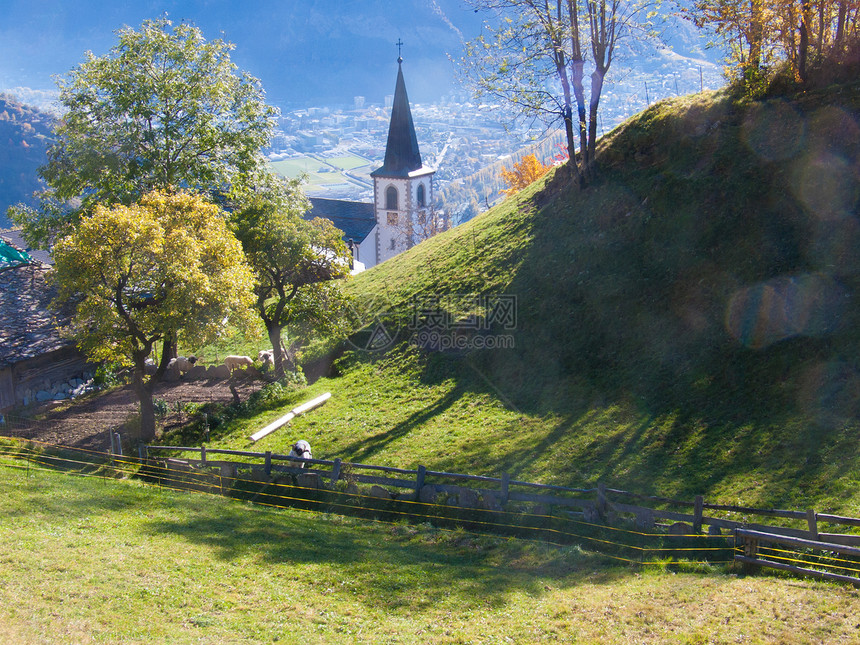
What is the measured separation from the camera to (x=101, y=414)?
2672 cm

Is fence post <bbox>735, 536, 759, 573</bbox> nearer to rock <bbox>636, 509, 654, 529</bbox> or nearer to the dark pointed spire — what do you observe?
rock <bbox>636, 509, 654, 529</bbox>

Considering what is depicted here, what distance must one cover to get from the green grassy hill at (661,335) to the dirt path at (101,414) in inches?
163

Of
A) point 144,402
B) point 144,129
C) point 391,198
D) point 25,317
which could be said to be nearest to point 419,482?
point 144,402

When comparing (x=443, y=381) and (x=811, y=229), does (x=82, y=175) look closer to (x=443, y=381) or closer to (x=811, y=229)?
(x=443, y=381)

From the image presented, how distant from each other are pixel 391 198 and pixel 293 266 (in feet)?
185

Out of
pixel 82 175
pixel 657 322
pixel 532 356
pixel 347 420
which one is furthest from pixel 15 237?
pixel 657 322

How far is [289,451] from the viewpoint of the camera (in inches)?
843

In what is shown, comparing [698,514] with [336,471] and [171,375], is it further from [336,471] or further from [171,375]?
[171,375]

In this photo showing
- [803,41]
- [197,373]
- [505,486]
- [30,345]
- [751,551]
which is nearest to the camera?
[751,551]

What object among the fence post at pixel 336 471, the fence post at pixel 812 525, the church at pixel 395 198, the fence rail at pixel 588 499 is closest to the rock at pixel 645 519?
the fence rail at pixel 588 499

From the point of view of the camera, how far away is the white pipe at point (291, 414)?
23.0 metres

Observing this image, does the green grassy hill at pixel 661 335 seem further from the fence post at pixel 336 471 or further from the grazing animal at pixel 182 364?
the grazing animal at pixel 182 364

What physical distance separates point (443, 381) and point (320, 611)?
1324 cm

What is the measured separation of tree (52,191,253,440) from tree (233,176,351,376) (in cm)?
364
